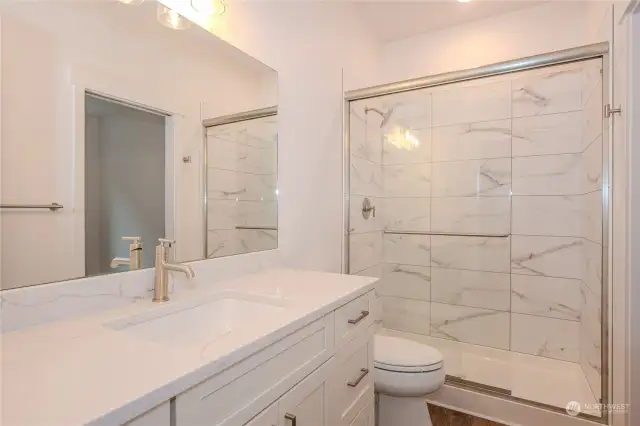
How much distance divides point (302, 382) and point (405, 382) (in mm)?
899

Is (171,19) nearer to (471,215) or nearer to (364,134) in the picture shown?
(364,134)

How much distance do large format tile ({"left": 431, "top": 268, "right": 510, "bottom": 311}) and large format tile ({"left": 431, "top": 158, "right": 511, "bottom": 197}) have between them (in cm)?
60

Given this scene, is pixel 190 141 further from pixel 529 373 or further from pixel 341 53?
pixel 529 373

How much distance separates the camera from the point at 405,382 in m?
1.59

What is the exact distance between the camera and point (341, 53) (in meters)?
2.28

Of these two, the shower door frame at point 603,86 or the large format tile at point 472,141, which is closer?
the shower door frame at point 603,86

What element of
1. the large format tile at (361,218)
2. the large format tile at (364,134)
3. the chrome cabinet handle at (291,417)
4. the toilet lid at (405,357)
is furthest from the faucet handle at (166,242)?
the large format tile at (364,134)

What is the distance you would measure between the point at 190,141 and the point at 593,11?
7.68 ft

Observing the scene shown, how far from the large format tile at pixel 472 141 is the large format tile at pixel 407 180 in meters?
0.15

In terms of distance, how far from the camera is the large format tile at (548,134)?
7.39ft

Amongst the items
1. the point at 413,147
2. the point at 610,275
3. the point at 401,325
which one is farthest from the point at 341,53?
the point at 401,325

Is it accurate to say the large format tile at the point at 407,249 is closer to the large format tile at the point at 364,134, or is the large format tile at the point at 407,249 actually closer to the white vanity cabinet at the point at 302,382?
the large format tile at the point at 364,134

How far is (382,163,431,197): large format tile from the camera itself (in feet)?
8.96
